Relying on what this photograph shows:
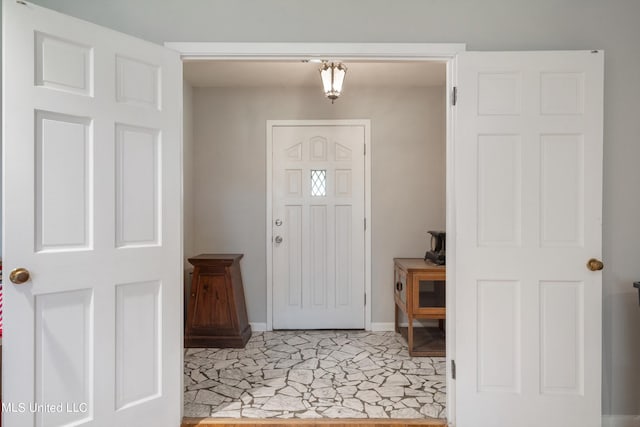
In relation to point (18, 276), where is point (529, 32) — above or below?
above

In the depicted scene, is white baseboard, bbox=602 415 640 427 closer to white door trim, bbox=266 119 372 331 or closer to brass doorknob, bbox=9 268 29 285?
white door trim, bbox=266 119 372 331

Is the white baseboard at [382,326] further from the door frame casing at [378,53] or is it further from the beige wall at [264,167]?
the door frame casing at [378,53]

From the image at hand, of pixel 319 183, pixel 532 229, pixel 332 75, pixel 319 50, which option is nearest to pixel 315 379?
pixel 532 229

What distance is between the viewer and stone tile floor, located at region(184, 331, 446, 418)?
215 cm

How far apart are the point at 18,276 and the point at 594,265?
263 cm

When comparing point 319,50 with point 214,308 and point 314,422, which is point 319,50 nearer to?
point 314,422

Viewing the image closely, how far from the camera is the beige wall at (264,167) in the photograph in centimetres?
362

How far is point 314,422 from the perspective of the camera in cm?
200

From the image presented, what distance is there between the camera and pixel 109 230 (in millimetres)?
1650

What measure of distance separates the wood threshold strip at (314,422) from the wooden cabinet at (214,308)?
3.92 feet

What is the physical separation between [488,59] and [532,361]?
157cm

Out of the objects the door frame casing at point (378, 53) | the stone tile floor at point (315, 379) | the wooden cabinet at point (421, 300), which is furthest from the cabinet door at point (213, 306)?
the door frame casing at point (378, 53)

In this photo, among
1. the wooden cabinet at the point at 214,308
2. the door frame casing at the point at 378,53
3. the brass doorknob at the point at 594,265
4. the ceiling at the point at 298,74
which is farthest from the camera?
the wooden cabinet at the point at 214,308

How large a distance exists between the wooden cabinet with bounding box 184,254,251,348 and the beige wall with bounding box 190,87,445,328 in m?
0.43
